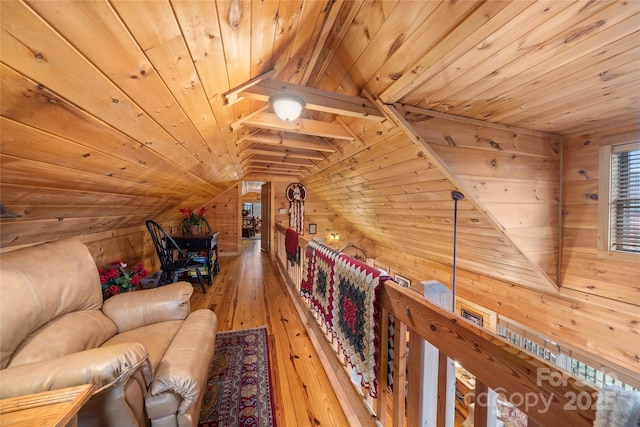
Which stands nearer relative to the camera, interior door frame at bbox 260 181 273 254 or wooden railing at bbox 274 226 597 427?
wooden railing at bbox 274 226 597 427

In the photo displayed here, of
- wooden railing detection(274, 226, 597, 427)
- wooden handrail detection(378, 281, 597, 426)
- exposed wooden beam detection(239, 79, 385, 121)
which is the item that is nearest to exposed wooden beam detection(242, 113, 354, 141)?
exposed wooden beam detection(239, 79, 385, 121)

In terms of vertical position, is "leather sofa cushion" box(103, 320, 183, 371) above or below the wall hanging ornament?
below

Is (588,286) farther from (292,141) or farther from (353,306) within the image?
(292,141)

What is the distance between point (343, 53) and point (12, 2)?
149 centimetres

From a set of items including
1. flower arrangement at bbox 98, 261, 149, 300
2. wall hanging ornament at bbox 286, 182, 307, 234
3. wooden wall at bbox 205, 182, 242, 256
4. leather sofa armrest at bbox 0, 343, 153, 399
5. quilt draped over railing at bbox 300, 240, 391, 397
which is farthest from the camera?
wooden wall at bbox 205, 182, 242, 256

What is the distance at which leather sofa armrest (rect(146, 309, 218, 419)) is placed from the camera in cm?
101

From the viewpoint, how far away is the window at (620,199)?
5.57 feet

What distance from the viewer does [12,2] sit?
17.8 inches

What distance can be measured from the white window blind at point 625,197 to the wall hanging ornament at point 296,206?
436 cm

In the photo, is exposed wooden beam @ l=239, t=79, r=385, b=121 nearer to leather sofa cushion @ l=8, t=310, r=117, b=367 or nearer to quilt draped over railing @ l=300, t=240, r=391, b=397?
quilt draped over railing @ l=300, t=240, r=391, b=397

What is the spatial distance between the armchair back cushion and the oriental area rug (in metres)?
0.77

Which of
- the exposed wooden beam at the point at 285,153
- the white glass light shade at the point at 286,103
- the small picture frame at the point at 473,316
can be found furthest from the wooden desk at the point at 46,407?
the small picture frame at the point at 473,316

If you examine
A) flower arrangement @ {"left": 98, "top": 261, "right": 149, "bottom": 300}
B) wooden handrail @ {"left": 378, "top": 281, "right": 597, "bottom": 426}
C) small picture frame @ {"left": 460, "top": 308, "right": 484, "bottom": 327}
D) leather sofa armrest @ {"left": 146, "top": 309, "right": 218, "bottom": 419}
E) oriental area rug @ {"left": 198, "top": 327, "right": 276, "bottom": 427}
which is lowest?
small picture frame @ {"left": 460, "top": 308, "right": 484, "bottom": 327}

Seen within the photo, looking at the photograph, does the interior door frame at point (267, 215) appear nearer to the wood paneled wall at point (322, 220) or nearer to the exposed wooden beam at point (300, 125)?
the wood paneled wall at point (322, 220)
